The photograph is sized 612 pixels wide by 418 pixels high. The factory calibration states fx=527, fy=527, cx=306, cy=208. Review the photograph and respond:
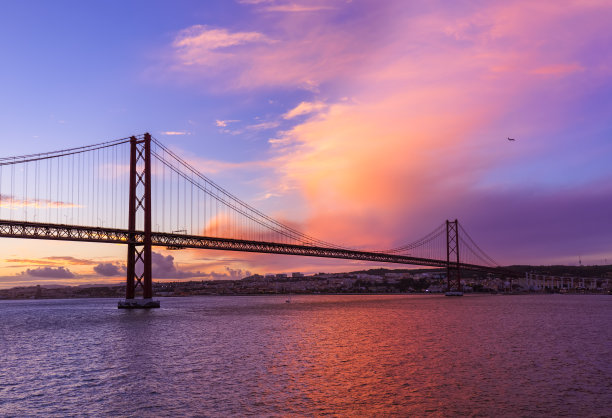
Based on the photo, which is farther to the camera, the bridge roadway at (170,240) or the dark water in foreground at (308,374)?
the bridge roadway at (170,240)

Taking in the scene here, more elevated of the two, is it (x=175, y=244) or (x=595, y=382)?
(x=175, y=244)

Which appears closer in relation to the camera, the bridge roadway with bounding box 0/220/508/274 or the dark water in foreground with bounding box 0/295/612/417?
the dark water in foreground with bounding box 0/295/612/417

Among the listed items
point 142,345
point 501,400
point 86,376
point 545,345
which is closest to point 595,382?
point 501,400

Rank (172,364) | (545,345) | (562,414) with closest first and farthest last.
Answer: (562,414) < (172,364) < (545,345)

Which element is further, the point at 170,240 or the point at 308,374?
the point at 170,240

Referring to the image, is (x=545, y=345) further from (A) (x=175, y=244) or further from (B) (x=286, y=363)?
(A) (x=175, y=244)

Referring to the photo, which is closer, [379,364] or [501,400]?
[501,400]

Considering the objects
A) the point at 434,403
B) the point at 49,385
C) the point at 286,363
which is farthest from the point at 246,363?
the point at 434,403

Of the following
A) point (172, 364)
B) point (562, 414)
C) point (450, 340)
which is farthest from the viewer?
point (450, 340)

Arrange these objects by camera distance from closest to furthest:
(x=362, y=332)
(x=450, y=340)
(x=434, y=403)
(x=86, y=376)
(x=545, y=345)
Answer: (x=434, y=403) < (x=86, y=376) < (x=545, y=345) < (x=450, y=340) < (x=362, y=332)
